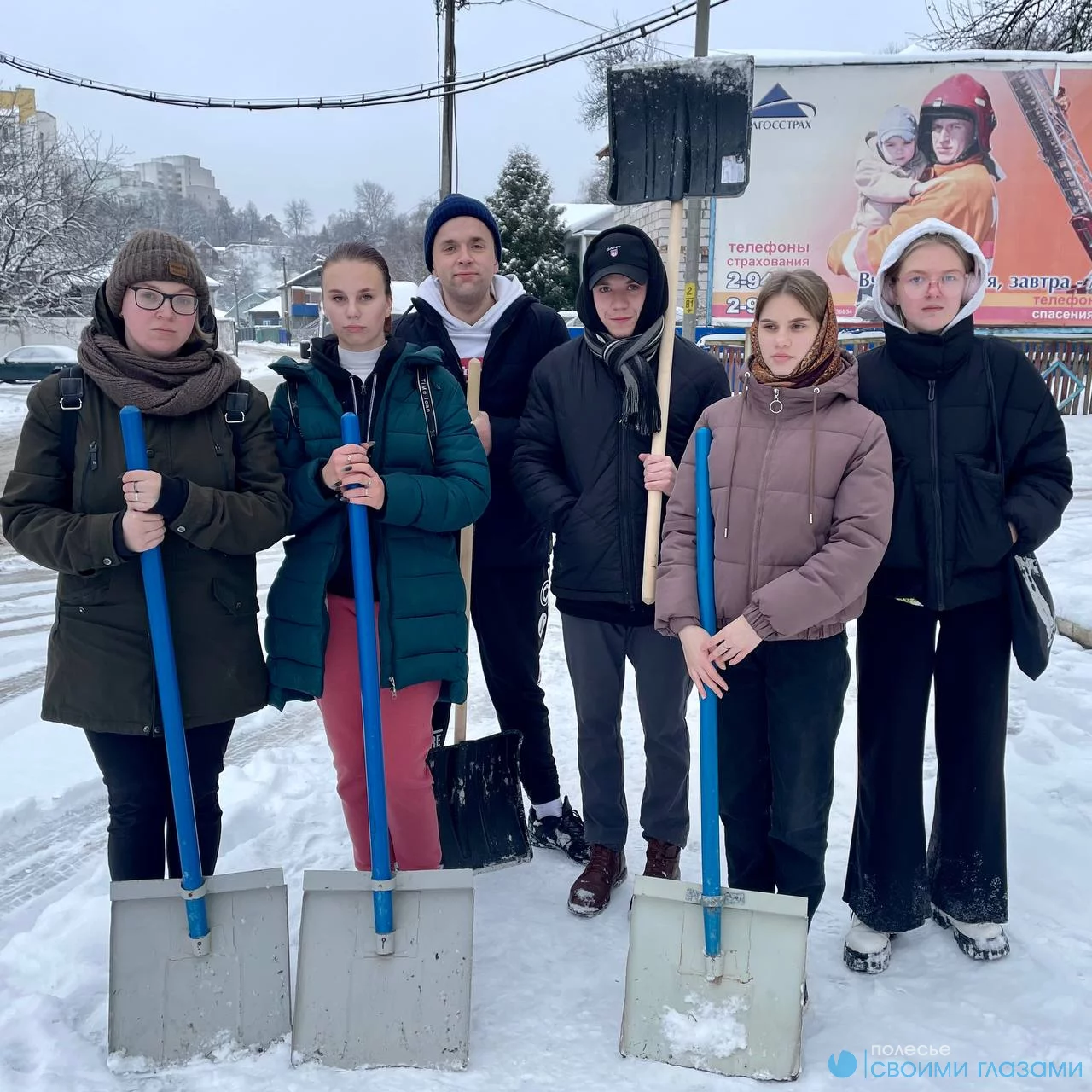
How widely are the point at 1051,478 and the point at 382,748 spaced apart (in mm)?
1803

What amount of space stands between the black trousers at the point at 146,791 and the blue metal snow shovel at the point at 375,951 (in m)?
0.38

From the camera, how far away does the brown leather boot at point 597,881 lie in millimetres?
2709

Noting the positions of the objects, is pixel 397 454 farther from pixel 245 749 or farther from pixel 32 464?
pixel 245 749

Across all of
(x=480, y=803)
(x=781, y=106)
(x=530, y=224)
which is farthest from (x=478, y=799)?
(x=530, y=224)

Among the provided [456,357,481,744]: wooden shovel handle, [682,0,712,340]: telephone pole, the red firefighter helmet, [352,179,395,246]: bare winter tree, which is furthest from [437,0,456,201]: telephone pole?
[352,179,395,246]: bare winter tree

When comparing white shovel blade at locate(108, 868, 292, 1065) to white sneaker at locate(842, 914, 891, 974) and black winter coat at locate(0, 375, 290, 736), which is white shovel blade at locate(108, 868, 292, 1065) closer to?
black winter coat at locate(0, 375, 290, 736)

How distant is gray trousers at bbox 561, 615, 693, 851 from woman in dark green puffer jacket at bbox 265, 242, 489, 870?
0.47 metres

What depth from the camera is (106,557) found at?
1.98 metres

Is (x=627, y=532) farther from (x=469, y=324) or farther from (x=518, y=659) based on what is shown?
(x=469, y=324)

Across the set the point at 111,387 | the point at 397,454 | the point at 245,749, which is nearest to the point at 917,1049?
the point at 397,454

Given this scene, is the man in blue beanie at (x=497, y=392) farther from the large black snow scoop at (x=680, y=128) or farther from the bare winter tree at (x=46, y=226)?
the bare winter tree at (x=46, y=226)

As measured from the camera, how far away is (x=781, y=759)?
2238 mm

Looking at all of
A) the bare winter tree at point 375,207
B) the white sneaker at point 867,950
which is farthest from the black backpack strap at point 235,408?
the bare winter tree at point 375,207

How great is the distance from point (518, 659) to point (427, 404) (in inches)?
40.6
